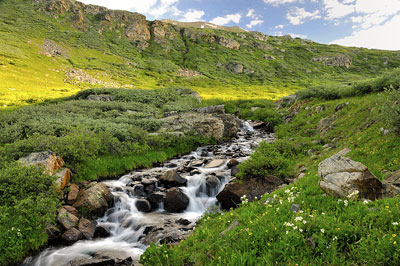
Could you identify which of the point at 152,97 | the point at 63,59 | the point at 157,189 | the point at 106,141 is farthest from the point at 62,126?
the point at 63,59

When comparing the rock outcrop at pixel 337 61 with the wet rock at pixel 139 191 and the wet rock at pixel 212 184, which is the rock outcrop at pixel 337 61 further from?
the wet rock at pixel 139 191

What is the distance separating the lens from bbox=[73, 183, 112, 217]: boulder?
39.3 feet

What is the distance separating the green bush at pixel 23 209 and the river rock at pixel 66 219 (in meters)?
0.43

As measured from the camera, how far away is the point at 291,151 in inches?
662

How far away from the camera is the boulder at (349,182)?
6969mm

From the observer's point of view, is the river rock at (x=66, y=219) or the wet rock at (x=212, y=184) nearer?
the river rock at (x=66, y=219)

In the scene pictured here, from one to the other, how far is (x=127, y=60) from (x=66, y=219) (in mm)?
153766

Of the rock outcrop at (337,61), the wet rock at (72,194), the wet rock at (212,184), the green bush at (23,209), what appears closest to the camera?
the green bush at (23,209)

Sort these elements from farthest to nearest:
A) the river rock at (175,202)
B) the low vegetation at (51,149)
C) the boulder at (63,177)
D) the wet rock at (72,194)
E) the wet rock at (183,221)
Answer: the river rock at (175,202), the boulder at (63,177), the wet rock at (72,194), the wet rock at (183,221), the low vegetation at (51,149)

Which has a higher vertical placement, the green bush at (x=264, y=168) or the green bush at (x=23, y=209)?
the green bush at (x=264, y=168)

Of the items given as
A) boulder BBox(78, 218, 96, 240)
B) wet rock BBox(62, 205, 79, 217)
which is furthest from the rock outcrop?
wet rock BBox(62, 205, 79, 217)

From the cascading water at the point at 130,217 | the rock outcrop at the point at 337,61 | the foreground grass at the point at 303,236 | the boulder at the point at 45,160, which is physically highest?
the rock outcrop at the point at 337,61

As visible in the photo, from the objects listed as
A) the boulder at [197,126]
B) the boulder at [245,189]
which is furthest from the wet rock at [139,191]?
the boulder at [197,126]

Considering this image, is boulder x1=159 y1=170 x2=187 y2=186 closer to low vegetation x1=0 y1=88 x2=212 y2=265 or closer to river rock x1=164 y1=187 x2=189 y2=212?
river rock x1=164 y1=187 x2=189 y2=212
